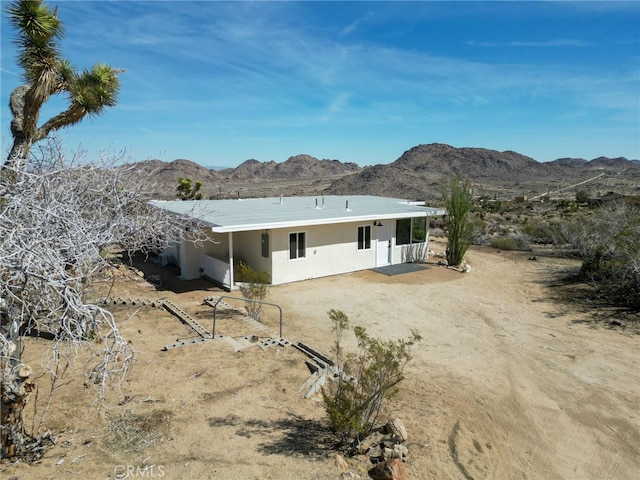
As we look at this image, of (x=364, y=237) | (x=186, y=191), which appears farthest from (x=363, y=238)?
(x=186, y=191)

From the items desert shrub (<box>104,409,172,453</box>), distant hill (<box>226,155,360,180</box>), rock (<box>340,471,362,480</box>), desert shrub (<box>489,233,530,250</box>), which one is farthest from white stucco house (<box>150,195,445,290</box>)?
distant hill (<box>226,155,360,180</box>)

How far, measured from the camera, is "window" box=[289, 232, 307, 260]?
16.6m

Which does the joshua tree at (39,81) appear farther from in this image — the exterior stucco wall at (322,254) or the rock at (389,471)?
the rock at (389,471)

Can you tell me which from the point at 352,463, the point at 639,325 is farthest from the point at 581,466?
the point at 639,325

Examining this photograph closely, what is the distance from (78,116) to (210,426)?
8875 millimetres

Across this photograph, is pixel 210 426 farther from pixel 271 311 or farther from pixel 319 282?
pixel 319 282

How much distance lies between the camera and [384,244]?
19797 millimetres

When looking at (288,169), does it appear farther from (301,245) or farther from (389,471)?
(389,471)

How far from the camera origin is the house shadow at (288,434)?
573 centimetres

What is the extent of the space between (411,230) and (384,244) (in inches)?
72.6

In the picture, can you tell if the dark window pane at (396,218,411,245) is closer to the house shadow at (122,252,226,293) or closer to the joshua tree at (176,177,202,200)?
the house shadow at (122,252,226,293)

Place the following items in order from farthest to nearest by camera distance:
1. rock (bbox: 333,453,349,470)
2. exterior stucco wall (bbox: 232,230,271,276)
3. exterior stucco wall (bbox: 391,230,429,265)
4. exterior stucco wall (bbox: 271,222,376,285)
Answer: exterior stucco wall (bbox: 391,230,429,265), exterior stucco wall (bbox: 232,230,271,276), exterior stucco wall (bbox: 271,222,376,285), rock (bbox: 333,453,349,470)

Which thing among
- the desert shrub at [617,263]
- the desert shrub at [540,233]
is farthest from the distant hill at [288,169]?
the desert shrub at [617,263]

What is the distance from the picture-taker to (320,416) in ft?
22.2
